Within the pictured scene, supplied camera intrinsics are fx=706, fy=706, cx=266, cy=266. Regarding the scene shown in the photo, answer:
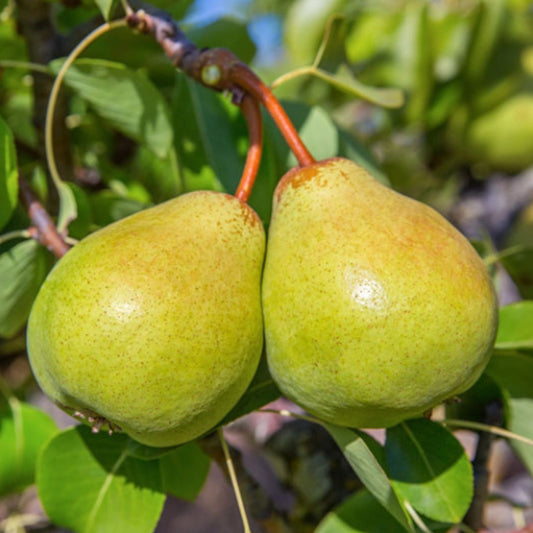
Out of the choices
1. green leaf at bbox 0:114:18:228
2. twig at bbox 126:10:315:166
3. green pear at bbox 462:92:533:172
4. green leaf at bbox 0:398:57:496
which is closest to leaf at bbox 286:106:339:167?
twig at bbox 126:10:315:166

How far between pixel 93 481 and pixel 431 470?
1.31ft

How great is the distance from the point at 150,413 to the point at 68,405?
117mm

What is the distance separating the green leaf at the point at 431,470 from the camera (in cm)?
79

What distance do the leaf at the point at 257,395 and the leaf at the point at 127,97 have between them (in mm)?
341

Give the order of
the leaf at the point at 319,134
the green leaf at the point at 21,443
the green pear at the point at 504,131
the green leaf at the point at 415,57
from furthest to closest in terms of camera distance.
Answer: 1. the green pear at the point at 504,131
2. the green leaf at the point at 415,57
3. the green leaf at the point at 21,443
4. the leaf at the point at 319,134

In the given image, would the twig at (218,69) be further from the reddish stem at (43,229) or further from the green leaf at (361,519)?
the green leaf at (361,519)

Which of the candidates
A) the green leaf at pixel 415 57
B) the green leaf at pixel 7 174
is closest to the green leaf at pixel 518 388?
the green leaf at pixel 7 174

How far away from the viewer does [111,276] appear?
0.68m

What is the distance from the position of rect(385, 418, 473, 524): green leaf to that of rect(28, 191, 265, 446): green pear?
22 cm

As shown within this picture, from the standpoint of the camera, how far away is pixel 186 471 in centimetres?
93

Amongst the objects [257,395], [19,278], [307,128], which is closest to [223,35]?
[307,128]

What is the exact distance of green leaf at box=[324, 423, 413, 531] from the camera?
0.70 m

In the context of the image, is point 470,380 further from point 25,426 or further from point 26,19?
point 26,19

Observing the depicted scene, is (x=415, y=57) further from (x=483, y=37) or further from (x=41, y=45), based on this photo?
(x=41, y=45)
